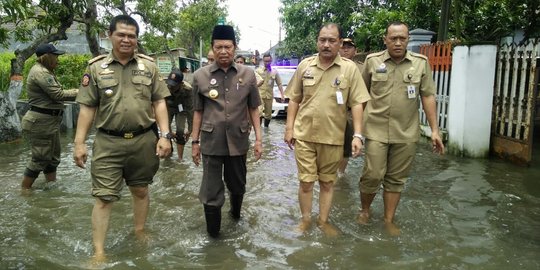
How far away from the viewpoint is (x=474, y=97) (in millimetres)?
7676

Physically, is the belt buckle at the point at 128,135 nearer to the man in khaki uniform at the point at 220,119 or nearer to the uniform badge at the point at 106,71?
the uniform badge at the point at 106,71

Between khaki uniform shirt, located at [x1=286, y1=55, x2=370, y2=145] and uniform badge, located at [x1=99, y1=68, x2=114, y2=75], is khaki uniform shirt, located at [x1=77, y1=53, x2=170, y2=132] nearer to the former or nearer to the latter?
uniform badge, located at [x1=99, y1=68, x2=114, y2=75]

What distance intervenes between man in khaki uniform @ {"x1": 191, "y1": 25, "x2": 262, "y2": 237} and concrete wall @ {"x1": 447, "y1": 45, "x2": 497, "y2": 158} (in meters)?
4.81

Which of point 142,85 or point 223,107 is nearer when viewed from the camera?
point 142,85

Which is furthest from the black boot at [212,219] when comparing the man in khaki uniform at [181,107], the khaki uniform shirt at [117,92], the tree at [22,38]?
the tree at [22,38]

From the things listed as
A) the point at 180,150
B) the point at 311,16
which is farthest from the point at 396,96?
the point at 311,16

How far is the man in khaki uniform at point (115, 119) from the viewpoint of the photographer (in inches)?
147

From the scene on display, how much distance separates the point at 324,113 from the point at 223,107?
0.91 m

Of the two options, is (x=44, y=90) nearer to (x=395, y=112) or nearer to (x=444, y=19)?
(x=395, y=112)

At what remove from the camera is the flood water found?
3.75m

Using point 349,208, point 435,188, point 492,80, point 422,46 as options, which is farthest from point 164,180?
point 422,46

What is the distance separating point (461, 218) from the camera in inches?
190

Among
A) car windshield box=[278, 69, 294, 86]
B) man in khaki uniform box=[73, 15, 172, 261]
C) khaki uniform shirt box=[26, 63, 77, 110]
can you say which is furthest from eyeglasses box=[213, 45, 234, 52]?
car windshield box=[278, 69, 294, 86]

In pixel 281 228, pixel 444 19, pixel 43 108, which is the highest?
pixel 444 19
